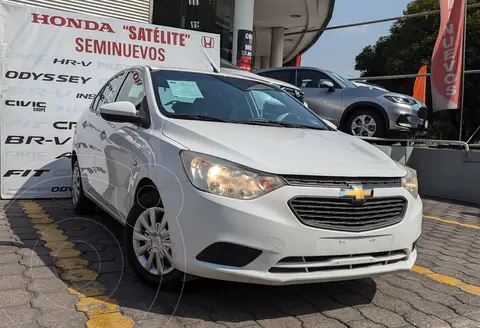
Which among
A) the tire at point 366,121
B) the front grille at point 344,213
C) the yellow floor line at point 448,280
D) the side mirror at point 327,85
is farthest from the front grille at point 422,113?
the front grille at point 344,213

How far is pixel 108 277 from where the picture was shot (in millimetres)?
3441

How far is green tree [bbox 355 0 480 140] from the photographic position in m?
18.9

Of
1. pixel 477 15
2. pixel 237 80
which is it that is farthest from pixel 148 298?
pixel 477 15

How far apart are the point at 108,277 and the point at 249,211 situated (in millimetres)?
1328

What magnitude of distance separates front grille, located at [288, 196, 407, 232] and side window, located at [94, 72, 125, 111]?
2.61 metres

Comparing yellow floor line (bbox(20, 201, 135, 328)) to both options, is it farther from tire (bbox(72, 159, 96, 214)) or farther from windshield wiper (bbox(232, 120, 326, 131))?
windshield wiper (bbox(232, 120, 326, 131))

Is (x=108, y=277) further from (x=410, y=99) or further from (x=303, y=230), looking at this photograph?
(x=410, y=99)

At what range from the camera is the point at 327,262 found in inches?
112

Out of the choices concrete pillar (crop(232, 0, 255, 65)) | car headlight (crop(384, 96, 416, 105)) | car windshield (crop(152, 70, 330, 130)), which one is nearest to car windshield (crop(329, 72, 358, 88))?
car headlight (crop(384, 96, 416, 105))

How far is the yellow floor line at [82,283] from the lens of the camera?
2.77m

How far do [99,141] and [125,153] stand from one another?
810 mm

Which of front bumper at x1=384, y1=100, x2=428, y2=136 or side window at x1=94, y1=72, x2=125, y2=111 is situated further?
front bumper at x1=384, y1=100, x2=428, y2=136

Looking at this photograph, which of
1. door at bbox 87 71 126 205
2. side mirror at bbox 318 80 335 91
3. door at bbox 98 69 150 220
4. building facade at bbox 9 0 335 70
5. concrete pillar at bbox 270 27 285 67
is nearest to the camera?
door at bbox 98 69 150 220

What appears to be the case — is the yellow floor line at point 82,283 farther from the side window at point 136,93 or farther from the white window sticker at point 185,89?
the white window sticker at point 185,89
